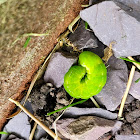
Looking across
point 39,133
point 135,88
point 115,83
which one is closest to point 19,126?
point 39,133

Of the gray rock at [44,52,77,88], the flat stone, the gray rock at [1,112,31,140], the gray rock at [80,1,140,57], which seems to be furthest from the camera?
the gray rock at [1,112,31,140]

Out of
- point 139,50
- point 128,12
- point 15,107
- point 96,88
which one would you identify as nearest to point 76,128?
point 96,88

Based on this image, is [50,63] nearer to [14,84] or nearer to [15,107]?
[14,84]

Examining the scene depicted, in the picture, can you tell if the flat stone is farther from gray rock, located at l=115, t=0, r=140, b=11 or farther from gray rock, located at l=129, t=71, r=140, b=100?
gray rock, located at l=129, t=71, r=140, b=100

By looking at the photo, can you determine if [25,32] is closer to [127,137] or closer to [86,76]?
[86,76]

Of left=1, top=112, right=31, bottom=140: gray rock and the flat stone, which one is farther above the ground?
the flat stone

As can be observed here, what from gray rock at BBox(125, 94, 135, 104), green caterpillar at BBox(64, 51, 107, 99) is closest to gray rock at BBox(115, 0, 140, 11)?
green caterpillar at BBox(64, 51, 107, 99)
